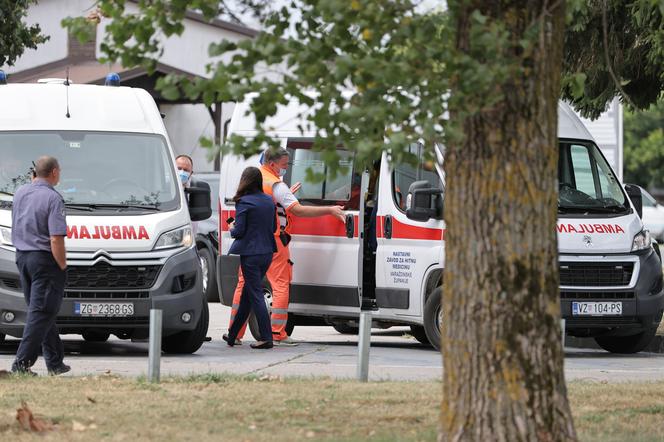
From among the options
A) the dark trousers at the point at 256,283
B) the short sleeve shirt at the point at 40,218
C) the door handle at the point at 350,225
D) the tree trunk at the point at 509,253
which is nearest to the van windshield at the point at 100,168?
the dark trousers at the point at 256,283

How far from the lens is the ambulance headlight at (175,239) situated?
519 inches

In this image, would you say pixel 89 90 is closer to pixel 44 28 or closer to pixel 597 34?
pixel 597 34

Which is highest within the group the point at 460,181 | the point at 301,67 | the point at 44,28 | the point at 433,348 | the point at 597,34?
the point at 44,28

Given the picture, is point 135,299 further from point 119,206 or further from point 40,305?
point 40,305

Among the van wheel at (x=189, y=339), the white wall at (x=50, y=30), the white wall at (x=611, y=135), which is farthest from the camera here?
the white wall at (x=50, y=30)

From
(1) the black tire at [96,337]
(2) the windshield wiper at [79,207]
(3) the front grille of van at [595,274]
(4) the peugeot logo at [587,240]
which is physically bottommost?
(1) the black tire at [96,337]

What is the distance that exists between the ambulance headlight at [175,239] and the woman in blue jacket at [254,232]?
0.57m

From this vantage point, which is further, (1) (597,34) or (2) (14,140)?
(1) (597,34)

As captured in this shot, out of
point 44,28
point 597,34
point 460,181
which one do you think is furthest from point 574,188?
point 44,28

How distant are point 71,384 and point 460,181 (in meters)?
4.50

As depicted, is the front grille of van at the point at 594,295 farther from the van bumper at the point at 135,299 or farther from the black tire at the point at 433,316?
the van bumper at the point at 135,299

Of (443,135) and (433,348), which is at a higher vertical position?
(443,135)

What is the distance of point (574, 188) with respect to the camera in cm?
1412

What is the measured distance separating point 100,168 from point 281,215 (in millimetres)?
1874
